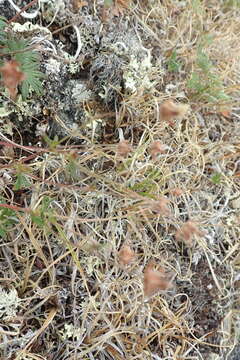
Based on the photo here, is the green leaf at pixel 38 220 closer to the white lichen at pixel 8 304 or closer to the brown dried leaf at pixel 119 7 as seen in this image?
the white lichen at pixel 8 304

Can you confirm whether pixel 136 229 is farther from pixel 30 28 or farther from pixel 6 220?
pixel 30 28

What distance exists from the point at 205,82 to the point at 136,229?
24.1 inches

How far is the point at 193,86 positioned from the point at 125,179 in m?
0.43

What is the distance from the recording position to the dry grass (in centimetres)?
132

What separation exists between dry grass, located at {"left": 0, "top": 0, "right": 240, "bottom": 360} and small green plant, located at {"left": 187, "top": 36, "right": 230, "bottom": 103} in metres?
0.02

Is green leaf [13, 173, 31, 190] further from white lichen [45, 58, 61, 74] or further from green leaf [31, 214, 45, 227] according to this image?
white lichen [45, 58, 61, 74]

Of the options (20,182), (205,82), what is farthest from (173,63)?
(20,182)

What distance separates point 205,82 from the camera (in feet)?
5.56

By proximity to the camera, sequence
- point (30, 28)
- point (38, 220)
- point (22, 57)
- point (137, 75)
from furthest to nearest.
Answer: point (137, 75) < point (30, 28) < point (22, 57) < point (38, 220)

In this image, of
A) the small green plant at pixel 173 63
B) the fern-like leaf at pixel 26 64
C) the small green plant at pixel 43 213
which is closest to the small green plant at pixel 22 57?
the fern-like leaf at pixel 26 64

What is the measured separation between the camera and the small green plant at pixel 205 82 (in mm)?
1638

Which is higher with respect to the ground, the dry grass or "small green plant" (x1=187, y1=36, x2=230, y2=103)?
"small green plant" (x1=187, y1=36, x2=230, y2=103)

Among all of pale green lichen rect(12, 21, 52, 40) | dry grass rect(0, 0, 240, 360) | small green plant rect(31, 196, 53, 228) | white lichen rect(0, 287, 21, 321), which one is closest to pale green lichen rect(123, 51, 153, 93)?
dry grass rect(0, 0, 240, 360)

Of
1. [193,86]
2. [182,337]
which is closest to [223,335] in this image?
[182,337]
